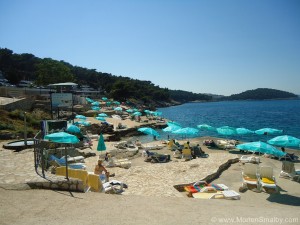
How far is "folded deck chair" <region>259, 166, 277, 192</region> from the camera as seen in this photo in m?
10.2

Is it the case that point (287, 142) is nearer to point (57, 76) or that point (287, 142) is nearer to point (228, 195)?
point (228, 195)

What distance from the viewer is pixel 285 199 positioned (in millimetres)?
9398

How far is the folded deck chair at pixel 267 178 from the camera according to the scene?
10.2m

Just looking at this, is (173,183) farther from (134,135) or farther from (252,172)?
(134,135)

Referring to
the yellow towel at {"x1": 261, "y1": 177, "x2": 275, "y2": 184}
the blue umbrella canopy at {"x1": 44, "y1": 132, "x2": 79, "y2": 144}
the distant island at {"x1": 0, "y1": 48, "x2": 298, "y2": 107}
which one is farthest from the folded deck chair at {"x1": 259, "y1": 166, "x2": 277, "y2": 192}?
the distant island at {"x1": 0, "y1": 48, "x2": 298, "y2": 107}

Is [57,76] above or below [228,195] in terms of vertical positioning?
above

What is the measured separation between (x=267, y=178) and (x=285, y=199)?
54.0 inches

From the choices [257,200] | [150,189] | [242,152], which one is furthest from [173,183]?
[242,152]

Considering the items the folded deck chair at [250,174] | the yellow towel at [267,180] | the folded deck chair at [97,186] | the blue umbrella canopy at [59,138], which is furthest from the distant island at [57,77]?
the yellow towel at [267,180]

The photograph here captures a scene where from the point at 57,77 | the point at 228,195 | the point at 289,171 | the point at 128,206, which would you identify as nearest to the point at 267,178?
the point at 289,171

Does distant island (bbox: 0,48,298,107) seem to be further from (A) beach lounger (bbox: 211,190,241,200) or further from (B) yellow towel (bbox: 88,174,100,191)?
(A) beach lounger (bbox: 211,190,241,200)

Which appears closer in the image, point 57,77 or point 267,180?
point 267,180

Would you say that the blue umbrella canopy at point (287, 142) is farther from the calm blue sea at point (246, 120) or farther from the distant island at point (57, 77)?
the distant island at point (57, 77)

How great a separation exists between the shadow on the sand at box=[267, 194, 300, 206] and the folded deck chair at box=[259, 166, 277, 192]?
0.47 metres
